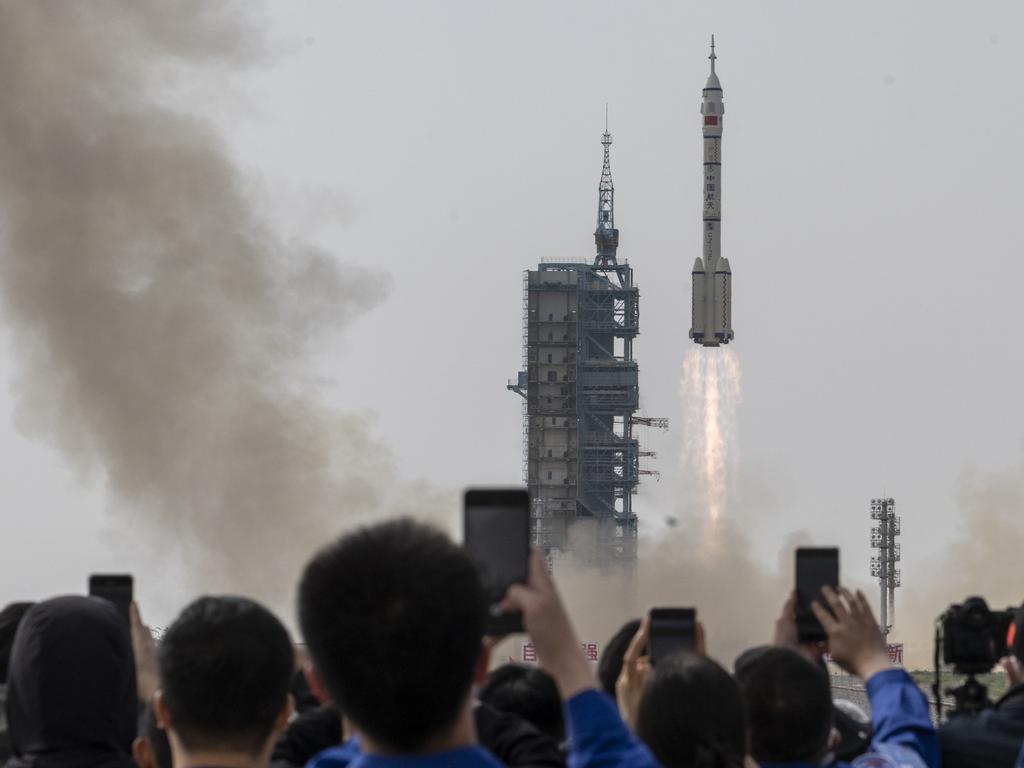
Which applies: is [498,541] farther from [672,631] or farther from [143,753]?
[672,631]

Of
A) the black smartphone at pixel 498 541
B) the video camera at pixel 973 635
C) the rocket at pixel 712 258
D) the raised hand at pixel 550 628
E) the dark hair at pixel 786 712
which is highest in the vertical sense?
the rocket at pixel 712 258

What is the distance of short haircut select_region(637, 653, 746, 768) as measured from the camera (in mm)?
6602

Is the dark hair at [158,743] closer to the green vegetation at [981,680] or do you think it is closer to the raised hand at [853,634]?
the raised hand at [853,634]

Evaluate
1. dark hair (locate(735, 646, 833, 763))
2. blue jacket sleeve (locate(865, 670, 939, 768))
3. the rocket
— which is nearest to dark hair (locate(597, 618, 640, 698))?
blue jacket sleeve (locate(865, 670, 939, 768))

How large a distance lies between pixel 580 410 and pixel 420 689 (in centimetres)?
8750

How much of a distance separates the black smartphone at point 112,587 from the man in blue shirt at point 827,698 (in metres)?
3.32

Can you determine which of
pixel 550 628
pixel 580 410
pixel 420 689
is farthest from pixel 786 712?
pixel 580 410

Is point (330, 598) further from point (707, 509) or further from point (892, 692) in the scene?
point (707, 509)

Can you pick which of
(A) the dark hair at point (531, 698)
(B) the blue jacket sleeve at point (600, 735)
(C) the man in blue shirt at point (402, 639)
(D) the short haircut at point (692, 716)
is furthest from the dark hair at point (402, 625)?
(A) the dark hair at point (531, 698)

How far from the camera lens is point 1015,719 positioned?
8047mm

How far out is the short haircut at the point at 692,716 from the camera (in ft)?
21.7

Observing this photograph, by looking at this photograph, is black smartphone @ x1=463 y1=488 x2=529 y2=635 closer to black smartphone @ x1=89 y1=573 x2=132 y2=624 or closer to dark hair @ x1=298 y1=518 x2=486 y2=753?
dark hair @ x1=298 y1=518 x2=486 y2=753

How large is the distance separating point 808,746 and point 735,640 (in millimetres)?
75204

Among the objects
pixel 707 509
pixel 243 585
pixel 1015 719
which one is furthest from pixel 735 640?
pixel 1015 719
